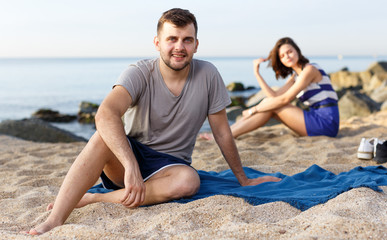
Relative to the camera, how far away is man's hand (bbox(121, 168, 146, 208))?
8.29 ft

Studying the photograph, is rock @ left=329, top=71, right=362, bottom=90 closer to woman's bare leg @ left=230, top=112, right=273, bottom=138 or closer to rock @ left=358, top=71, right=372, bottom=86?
rock @ left=358, top=71, right=372, bottom=86

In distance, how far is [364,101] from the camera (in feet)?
27.6

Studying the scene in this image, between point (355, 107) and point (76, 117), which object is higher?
point (355, 107)

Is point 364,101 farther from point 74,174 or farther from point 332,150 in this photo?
point 74,174

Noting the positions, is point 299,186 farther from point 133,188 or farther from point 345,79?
point 345,79

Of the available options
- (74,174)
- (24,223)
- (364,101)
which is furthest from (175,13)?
(364,101)

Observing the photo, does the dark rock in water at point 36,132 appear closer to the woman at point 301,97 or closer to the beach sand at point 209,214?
the beach sand at point 209,214

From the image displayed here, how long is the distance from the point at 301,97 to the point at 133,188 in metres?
3.94

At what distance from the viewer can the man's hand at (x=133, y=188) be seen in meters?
2.53

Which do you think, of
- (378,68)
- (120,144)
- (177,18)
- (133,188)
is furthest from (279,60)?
(378,68)

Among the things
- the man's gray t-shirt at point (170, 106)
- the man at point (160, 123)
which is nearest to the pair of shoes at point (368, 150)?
the man at point (160, 123)

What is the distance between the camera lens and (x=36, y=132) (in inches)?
273

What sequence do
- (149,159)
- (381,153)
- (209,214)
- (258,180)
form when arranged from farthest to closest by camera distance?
(381,153) → (258,180) → (149,159) → (209,214)

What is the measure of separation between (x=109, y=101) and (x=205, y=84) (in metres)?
0.80
